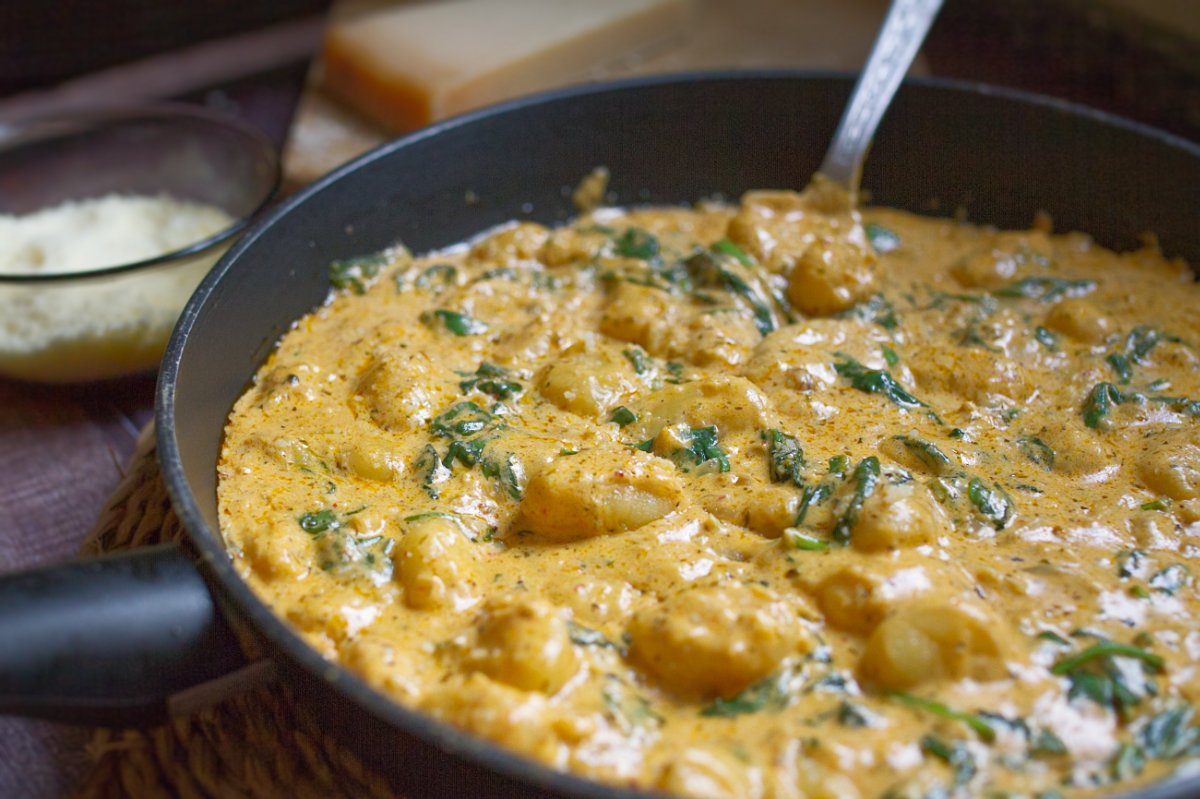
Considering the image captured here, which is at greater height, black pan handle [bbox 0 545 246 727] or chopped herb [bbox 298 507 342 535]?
black pan handle [bbox 0 545 246 727]

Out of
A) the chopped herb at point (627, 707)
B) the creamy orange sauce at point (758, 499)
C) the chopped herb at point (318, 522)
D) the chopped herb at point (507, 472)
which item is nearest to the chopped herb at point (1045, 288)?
the creamy orange sauce at point (758, 499)

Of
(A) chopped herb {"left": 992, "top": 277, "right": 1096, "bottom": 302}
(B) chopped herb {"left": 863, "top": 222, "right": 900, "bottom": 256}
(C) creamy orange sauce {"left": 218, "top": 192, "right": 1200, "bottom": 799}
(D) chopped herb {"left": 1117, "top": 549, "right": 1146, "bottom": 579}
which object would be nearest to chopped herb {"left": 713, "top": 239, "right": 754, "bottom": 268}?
(C) creamy orange sauce {"left": 218, "top": 192, "right": 1200, "bottom": 799}

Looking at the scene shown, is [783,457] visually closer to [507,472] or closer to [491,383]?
[507,472]

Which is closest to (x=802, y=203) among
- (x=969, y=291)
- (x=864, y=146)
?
(x=864, y=146)

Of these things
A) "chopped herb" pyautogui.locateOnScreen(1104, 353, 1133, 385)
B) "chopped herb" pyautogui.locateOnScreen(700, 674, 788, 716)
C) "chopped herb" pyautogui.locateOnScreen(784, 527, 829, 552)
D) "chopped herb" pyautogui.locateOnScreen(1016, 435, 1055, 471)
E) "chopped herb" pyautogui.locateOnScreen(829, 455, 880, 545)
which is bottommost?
"chopped herb" pyautogui.locateOnScreen(700, 674, 788, 716)

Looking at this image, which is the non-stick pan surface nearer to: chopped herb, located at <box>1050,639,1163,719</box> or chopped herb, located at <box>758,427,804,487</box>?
chopped herb, located at <box>758,427,804,487</box>

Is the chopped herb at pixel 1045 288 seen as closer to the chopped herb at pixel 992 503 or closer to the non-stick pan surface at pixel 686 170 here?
the non-stick pan surface at pixel 686 170

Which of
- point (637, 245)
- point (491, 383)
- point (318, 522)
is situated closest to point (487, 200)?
point (637, 245)
